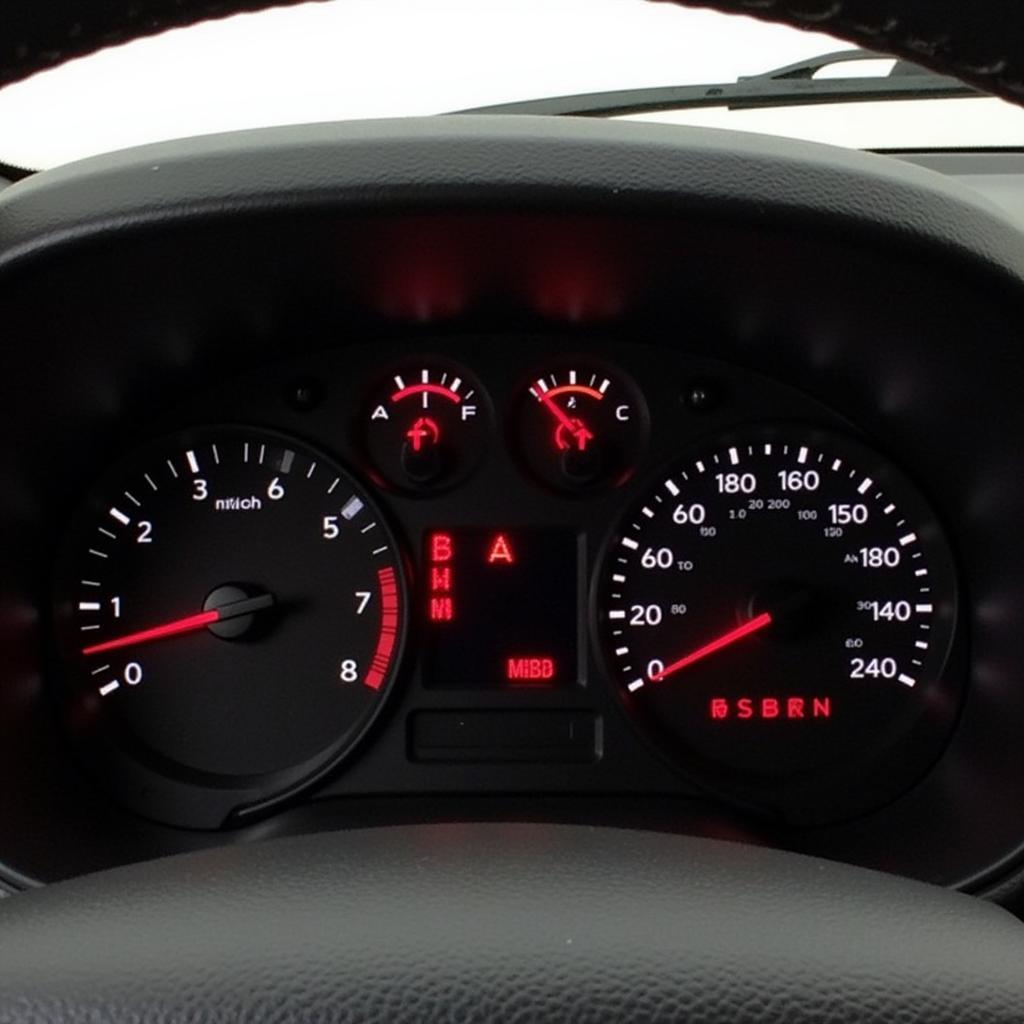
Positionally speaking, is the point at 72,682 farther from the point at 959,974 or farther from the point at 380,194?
the point at 959,974

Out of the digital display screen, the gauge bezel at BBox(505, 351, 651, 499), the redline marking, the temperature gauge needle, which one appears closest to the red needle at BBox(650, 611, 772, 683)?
the digital display screen

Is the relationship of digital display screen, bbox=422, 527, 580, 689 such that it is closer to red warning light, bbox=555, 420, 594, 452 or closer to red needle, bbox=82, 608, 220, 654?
red warning light, bbox=555, 420, 594, 452

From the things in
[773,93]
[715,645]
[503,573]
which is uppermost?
[773,93]

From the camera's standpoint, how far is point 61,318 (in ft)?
6.98

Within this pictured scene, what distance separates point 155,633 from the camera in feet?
8.40

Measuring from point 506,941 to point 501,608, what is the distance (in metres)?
1.55

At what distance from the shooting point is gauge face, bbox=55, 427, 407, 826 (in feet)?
8.39

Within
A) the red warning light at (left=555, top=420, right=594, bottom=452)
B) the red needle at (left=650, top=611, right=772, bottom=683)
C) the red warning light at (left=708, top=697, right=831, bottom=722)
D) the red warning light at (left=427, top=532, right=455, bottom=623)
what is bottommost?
the red warning light at (left=708, top=697, right=831, bottom=722)

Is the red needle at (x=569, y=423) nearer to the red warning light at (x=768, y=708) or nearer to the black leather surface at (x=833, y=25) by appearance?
the red warning light at (x=768, y=708)

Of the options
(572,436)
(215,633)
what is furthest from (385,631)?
(572,436)

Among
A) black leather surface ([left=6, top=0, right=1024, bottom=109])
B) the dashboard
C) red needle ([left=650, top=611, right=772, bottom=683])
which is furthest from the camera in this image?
red needle ([left=650, top=611, right=772, bottom=683])

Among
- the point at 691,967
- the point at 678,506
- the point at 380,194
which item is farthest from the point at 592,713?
the point at 691,967

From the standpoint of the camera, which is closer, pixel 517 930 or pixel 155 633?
pixel 517 930

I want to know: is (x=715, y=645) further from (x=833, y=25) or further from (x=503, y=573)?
(x=833, y=25)
